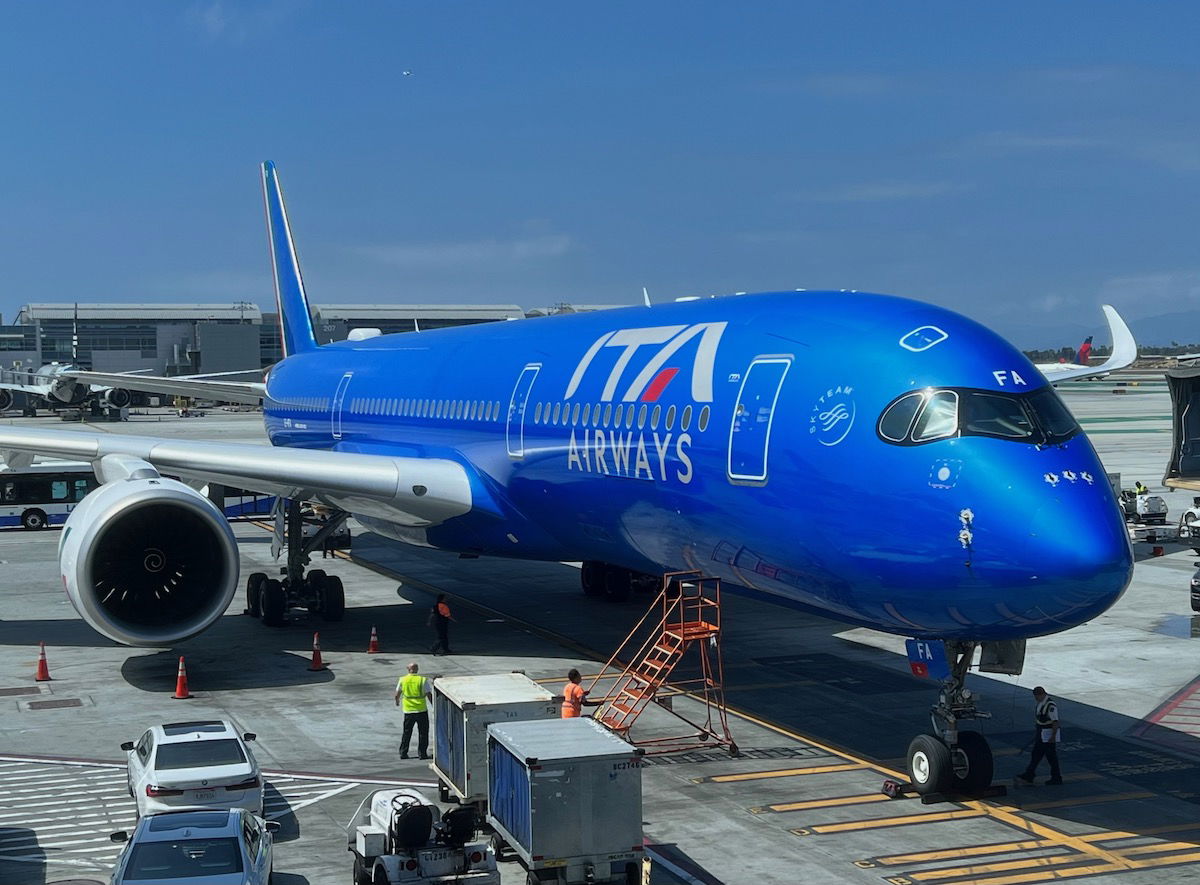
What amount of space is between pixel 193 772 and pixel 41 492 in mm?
35170

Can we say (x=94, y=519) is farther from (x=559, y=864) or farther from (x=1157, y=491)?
(x=1157, y=491)

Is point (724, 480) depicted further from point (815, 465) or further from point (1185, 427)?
point (1185, 427)

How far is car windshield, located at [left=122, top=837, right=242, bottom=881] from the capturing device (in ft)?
39.1

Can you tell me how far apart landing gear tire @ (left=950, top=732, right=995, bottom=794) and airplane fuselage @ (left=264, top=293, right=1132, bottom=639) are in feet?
6.03

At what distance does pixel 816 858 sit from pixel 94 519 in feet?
41.9

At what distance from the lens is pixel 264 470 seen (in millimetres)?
24359

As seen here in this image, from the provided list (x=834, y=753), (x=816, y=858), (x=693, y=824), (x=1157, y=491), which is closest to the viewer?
(x=816, y=858)

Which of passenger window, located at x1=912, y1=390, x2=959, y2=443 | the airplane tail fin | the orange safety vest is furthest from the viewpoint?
the airplane tail fin

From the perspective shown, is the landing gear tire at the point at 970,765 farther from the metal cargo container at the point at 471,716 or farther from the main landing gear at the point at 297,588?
the main landing gear at the point at 297,588

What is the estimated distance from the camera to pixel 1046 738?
16250mm

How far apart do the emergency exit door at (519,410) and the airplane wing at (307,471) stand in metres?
1.70

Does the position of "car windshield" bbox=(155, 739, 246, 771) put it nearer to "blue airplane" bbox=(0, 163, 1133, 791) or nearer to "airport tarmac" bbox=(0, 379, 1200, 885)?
"airport tarmac" bbox=(0, 379, 1200, 885)

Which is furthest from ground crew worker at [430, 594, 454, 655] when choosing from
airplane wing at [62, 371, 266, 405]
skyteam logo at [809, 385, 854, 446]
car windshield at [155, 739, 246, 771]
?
airplane wing at [62, 371, 266, 405]

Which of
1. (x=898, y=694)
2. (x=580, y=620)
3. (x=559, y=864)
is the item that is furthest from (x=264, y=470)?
(x=559, y=864)
